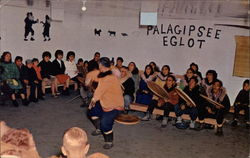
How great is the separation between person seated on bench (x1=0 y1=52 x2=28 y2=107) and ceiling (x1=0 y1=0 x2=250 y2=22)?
1756 millimetres

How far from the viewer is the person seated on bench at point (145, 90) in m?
7.35

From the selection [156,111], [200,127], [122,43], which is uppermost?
[122,43]

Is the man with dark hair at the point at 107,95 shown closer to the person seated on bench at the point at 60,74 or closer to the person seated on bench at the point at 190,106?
the person seated on bench at the point at 190,106

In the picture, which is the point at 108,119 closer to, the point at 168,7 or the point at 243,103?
the point at 243,103

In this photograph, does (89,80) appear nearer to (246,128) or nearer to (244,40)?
(246,128)

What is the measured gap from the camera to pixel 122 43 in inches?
399

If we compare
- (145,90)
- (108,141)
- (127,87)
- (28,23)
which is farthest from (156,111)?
(28,23)

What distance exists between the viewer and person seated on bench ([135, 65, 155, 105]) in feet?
24.1

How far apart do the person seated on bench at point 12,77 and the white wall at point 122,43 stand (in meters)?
0.88

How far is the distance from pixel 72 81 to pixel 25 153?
737 centimetres

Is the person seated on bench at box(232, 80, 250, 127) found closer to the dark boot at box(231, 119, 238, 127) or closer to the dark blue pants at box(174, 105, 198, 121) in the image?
the dark boot at box(231, 119, 238, 127)

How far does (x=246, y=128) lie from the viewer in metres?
6.88

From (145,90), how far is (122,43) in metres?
3.13

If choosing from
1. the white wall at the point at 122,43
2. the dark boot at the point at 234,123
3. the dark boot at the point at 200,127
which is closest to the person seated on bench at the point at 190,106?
the dark boot at the point at 200,127
